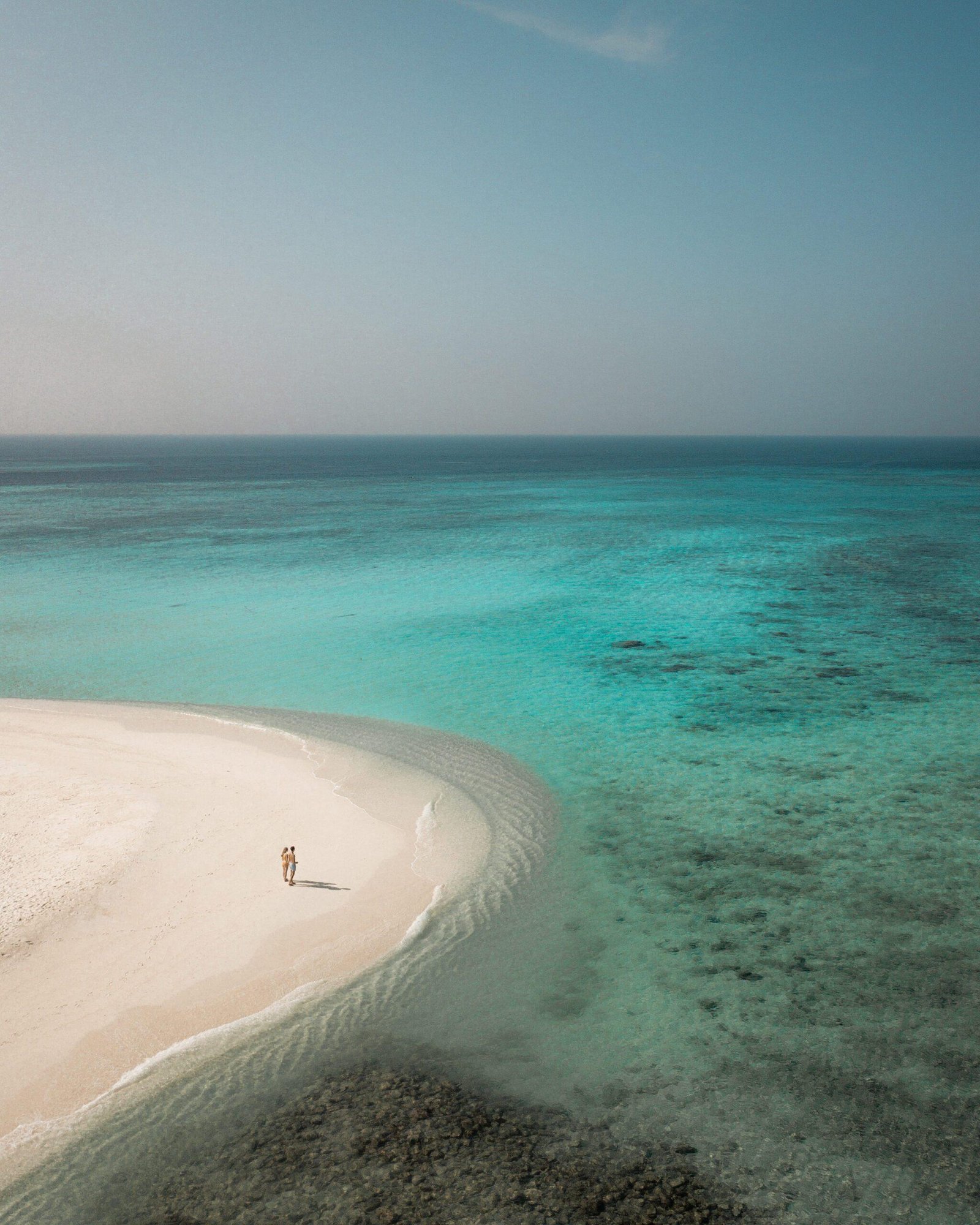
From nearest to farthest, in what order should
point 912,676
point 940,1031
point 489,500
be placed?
point 940,1031 → point 912,676 → point 489,500

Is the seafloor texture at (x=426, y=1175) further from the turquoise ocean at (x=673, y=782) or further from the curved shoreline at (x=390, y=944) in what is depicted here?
the curved shoreline at (x=390, y=944)

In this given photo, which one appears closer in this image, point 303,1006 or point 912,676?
point 303,1006

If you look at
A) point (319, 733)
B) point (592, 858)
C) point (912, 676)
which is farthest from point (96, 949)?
point (912, 676)

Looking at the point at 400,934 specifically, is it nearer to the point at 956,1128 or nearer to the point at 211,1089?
the point at 211,1089

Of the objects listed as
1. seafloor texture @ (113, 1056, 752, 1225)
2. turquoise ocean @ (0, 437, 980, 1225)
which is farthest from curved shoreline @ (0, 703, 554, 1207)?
seafloor texture @ (113, 1056, 752, 1225)

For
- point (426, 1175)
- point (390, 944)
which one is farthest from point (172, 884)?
point (426, 1175)

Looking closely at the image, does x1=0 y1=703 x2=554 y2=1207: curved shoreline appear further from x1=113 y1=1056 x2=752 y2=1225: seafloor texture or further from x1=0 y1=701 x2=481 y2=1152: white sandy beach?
x1=113 y1=1056 x2=752 y2=1225: seafloor texture
